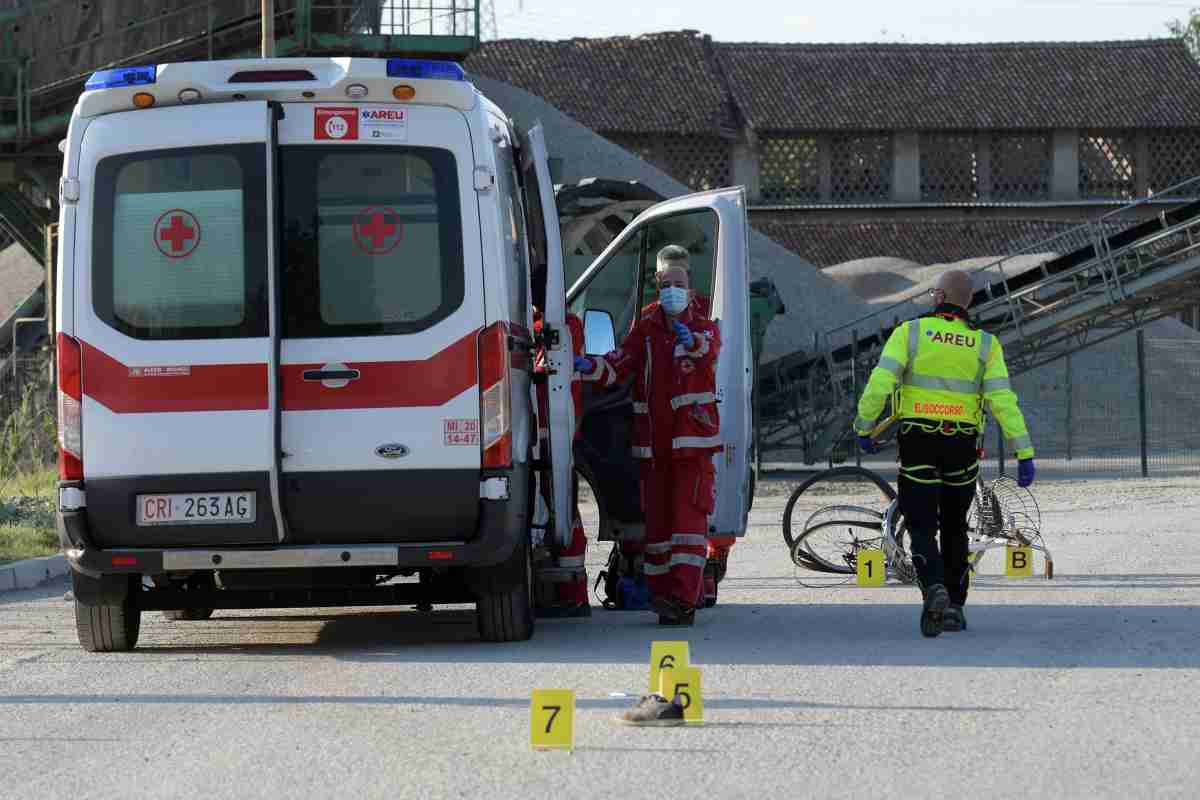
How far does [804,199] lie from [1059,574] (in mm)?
41810

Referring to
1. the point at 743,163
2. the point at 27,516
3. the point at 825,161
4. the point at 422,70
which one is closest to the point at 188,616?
the point at 422,70

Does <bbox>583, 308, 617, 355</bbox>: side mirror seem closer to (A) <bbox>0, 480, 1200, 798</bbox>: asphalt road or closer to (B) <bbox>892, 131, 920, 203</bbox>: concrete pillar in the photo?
(A) <bbox>0, 480, 1200, 798</bbox>: asphalt road

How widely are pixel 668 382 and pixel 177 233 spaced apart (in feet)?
9.02

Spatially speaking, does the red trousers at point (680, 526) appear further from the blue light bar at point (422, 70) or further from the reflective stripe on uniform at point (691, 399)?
the blue light bar at point (422, 70)

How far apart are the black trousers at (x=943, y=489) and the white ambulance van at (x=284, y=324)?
2315 millimetres

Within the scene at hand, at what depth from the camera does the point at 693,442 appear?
10711 mm

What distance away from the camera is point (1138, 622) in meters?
10.8

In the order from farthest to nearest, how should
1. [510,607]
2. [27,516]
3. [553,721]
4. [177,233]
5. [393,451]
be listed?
1. [27,516]
2. [510,607]
3. [177,233]
4. [393,451]
5. [553,721]

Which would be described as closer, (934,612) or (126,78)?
(126,78)

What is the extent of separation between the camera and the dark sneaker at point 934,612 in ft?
33.6

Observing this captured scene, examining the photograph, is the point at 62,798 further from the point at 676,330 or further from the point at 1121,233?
the point at 1121,233

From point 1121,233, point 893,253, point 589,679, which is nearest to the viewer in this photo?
point 589,679

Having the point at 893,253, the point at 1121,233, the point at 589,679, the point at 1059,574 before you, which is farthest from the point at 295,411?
the point at 893,253

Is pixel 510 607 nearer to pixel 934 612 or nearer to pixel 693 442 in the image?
pixel 693 442
